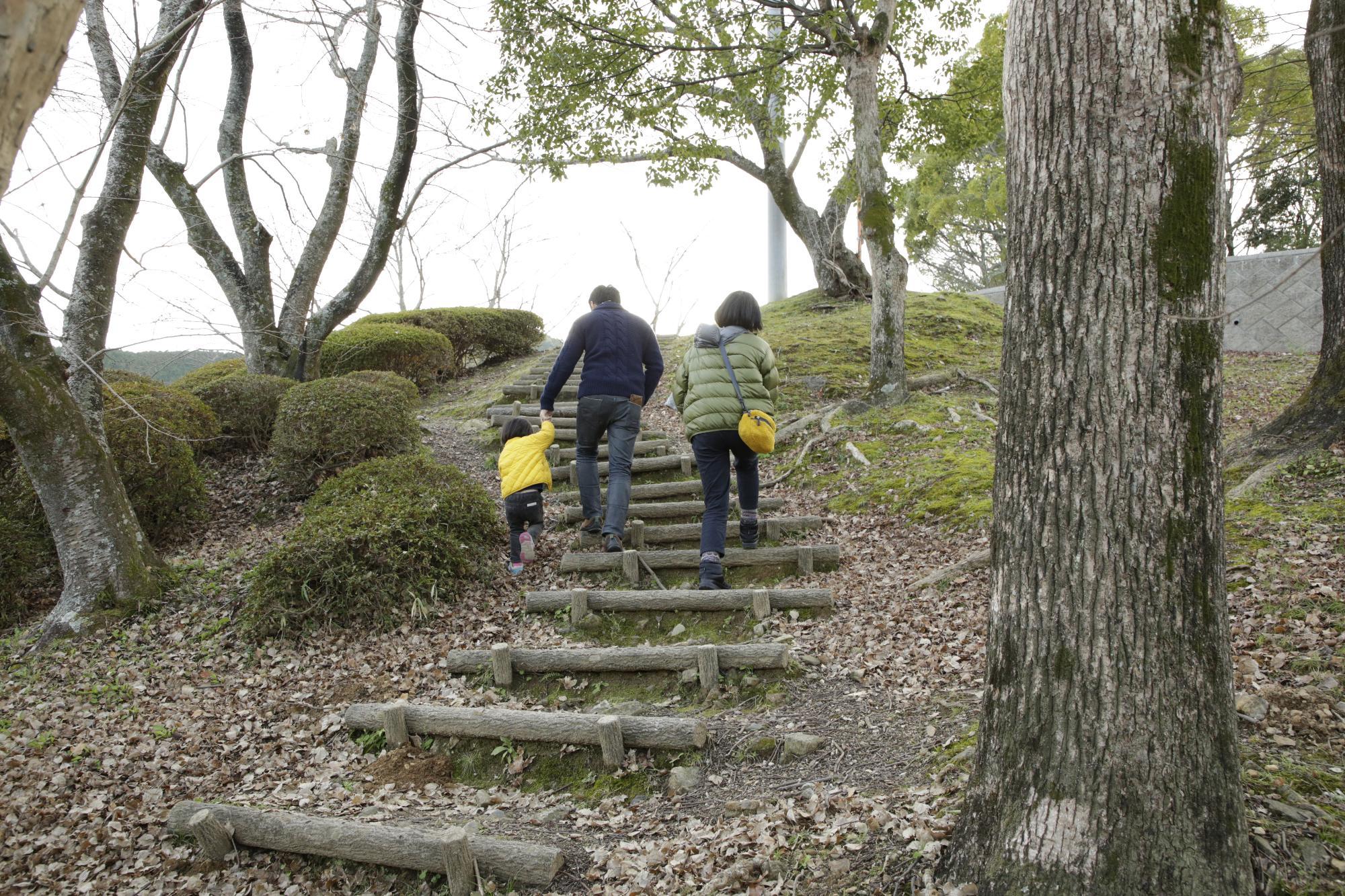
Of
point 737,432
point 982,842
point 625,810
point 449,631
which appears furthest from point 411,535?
point 982,842

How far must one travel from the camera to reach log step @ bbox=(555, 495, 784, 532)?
24.6ft

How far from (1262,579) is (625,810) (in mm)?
3644

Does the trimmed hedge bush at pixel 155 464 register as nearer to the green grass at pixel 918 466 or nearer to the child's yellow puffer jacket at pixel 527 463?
the child's yellow puffer jacket at pixel 527 463

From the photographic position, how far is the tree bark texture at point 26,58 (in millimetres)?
1388

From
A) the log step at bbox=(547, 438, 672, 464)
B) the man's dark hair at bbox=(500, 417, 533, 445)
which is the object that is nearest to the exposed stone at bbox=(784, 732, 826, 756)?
the man's dark hair at bbox=(500, 417, 533, 445)

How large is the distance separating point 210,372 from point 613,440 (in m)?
8.85

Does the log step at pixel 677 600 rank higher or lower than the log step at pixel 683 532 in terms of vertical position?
lower

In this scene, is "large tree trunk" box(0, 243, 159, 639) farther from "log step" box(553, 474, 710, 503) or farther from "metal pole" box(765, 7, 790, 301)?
"metal pole" box(765, 7, 790, 301)

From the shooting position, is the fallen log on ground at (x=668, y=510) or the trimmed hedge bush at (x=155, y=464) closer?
the fallen log on ground at (x=668, y=510)

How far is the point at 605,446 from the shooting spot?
959cm

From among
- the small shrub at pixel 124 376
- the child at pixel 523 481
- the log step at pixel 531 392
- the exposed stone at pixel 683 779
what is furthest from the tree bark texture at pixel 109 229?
the log step at pixel 531 392

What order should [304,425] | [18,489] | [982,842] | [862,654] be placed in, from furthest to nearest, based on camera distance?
[304,425] → [18,489] → [862,654] → [982,842]

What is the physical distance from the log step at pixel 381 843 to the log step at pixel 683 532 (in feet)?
11.6

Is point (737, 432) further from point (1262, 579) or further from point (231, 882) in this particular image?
point (231, 882)
